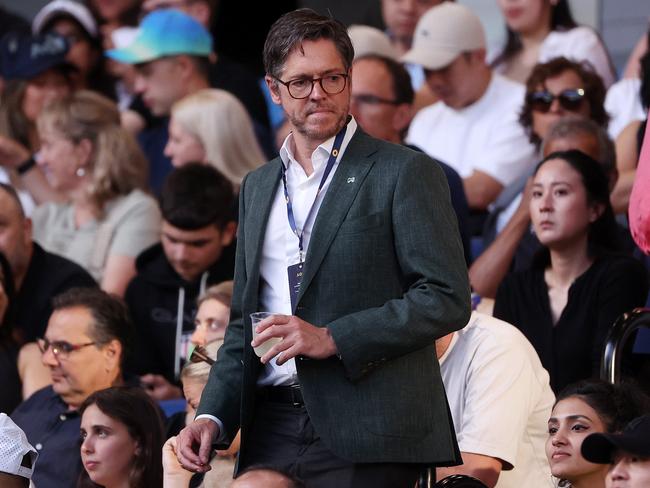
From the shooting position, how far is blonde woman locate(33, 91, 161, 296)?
7.01m

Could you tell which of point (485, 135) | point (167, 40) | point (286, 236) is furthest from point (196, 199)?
point (286, 236)

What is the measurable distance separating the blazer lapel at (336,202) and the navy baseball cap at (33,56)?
5.37m

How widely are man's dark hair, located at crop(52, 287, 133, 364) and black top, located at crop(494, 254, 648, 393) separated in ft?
5.17

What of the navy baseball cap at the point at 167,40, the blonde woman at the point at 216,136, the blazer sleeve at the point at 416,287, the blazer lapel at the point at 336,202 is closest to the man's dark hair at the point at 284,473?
the blazer sleeve at the point at 416,287

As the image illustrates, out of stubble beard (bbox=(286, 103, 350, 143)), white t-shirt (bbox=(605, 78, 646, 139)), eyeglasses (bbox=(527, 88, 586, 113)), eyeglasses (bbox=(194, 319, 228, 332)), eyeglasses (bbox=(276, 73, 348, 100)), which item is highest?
eyeglasses (bbox=(276, 73, 348, 100))

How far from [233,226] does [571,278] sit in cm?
189

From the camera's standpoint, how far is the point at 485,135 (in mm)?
7219

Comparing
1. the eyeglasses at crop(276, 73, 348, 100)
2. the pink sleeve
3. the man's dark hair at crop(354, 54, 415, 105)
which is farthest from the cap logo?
the pink sleeve

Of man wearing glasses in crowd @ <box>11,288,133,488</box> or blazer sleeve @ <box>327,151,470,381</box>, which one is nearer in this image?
blazer sleeve @ <box>327,151,470,381</box>

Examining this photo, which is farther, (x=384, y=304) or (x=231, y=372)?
(x=231, y=372)

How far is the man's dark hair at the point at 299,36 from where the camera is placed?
11.1ft

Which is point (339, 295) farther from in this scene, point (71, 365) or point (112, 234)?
point (112, 234)

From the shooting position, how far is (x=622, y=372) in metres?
4.85

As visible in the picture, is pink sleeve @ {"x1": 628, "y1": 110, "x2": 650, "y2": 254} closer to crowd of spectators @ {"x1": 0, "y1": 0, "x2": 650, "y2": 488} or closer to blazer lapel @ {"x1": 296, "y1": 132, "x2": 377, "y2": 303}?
crowd of spectators @ {"x1": 0, "y1": 0, "x2": 650, "y2": 488}
